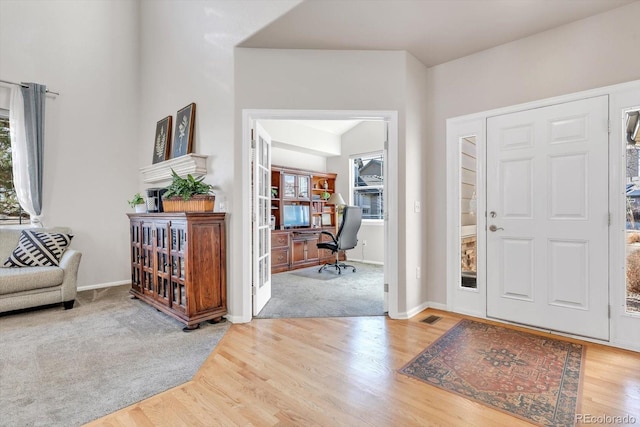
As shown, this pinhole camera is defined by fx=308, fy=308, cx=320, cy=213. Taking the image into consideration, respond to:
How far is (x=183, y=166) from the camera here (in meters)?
3.41

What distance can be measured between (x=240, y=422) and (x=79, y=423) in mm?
815

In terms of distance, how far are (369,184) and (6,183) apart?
5.82 m

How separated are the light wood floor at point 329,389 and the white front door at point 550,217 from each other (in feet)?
1.32

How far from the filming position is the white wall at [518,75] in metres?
2.41

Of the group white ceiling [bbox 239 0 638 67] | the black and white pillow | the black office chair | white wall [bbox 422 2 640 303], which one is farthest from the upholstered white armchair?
white wall [bbox 422 2 640 303]

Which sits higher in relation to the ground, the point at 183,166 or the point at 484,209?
the point at 183,166

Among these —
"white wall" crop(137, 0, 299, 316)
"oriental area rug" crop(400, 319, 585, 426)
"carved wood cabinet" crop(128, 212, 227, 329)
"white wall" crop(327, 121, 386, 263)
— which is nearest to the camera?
"oriental area rug" crop(400, 319, 585, 426)

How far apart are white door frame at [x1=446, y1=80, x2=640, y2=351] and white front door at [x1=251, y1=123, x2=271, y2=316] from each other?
202cm

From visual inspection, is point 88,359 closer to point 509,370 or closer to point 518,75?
point 509,370

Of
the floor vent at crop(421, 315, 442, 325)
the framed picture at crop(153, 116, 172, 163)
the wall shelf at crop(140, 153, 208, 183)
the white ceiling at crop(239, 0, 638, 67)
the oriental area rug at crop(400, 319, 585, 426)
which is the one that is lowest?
the floor vent at crop(421, 315, 442, 325)

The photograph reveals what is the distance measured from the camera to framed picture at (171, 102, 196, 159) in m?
3.49

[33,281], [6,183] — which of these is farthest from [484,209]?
[6,183]

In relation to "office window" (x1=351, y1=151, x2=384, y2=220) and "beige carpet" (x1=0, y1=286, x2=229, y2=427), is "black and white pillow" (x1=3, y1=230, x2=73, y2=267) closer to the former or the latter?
"beige carpet" (x1=0, y1=286, x2=229, y2=427)

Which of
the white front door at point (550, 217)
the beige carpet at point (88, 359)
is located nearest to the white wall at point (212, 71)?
the beige carpet at point (88, 359)
